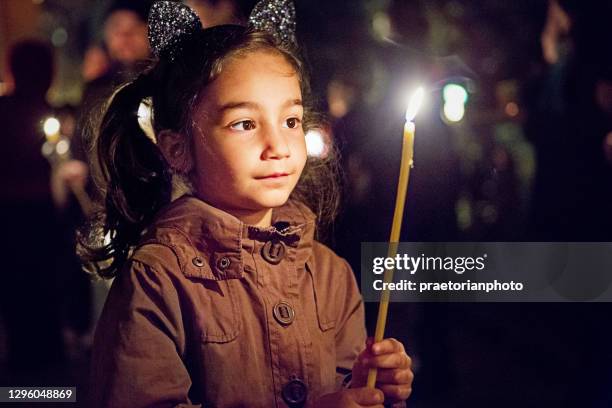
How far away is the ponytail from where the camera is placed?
4.36 feet

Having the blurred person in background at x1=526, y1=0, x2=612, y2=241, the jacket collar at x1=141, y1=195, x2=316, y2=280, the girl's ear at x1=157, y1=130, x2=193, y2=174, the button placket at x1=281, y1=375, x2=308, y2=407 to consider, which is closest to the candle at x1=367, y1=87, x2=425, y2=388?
the button placket at x1=281, y1=375, x2=308, y2=407

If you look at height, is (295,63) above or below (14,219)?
below

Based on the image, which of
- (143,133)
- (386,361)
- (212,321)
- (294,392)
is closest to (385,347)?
(386,361)

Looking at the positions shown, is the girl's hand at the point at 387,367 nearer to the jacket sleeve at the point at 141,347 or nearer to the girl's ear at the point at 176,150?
the jacket sleeve at the point at 141,347

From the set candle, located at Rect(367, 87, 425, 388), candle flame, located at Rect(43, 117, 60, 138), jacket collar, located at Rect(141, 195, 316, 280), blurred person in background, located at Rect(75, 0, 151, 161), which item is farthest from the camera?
candle flame, located at Rect(43, 117, 60, 138)

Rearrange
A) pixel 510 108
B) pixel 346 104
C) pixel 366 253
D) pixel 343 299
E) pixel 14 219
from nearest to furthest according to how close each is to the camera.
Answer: pixel 343 299
pixel 366 253
pixel 346 104
pixel 510 108
pixel 14 219

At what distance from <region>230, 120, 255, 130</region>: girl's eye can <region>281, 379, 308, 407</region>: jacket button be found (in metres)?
0.44

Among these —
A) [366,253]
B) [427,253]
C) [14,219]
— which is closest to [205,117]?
[366,253]

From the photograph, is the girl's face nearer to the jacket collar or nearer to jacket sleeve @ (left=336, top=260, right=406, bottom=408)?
the jacket collar

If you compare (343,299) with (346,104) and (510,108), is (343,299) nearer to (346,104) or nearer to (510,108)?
(346,104)

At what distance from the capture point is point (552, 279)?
5.82 ft

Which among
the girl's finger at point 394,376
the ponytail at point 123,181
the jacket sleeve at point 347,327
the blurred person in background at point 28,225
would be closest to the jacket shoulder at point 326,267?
the jacket sleeve at point 347,327

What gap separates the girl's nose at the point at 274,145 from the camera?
1190 millimetres

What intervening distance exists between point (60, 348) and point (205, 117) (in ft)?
6.43
